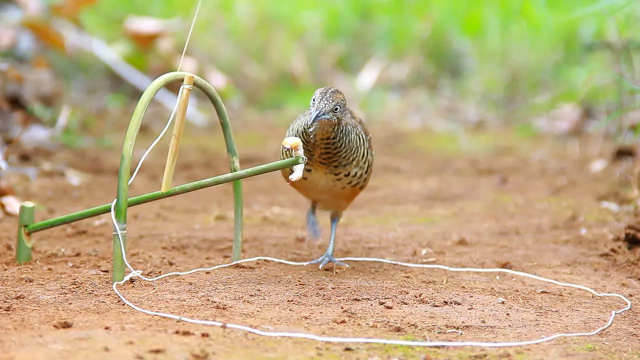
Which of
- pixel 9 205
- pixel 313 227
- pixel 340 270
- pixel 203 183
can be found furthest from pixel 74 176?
pixel 203 183

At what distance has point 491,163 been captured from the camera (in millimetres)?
7656

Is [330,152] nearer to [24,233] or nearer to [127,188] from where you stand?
[127,188]

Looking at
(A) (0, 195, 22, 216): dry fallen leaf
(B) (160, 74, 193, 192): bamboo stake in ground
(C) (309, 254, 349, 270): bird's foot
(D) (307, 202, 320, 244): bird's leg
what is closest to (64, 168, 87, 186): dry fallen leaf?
(A) (0, 195, 22, 216): dry fallen leaf

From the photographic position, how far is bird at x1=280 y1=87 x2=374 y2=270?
3.86m

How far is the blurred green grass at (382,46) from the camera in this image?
10859 mm

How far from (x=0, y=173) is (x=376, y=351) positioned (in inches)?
156

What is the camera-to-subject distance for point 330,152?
12.9 ft

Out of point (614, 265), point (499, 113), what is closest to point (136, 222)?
point (614, 265)

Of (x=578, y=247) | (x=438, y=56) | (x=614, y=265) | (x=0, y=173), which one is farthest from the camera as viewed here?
(x=438, y=56)

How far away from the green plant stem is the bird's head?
143 cm

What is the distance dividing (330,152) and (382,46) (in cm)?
835

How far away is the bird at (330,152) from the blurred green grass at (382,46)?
6479 mm

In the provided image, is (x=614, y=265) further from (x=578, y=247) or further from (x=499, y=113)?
(x=499, y=113)

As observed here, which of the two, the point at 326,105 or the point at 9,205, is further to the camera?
the point at 9,205
